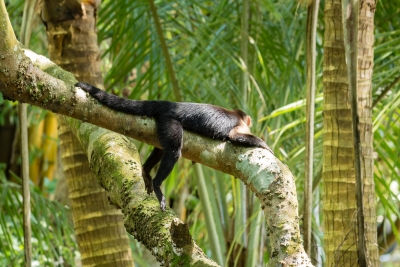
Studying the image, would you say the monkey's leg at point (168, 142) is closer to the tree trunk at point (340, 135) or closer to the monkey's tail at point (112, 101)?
the monkey's tail at point (112, 101)

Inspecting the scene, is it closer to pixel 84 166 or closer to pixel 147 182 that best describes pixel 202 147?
pixel 147 182

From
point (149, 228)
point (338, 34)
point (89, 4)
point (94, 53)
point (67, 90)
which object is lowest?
point (149, 228)

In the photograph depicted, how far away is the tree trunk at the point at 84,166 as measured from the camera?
339 centimetres

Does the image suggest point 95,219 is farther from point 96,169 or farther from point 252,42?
point 252,42

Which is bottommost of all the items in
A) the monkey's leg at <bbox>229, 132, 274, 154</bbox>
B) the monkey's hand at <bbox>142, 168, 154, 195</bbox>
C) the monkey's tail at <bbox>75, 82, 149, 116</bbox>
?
the monkey's leg at <bbox>229, 132, 274, 154</bbox>

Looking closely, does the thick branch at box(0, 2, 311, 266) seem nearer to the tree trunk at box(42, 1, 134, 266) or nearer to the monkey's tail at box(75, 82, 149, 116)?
the monkey's tail at box(75, 82, 149, 116)

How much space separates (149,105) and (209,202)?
5.43 ft

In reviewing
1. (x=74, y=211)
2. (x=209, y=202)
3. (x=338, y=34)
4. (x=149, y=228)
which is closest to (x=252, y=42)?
(x=209, y=202)

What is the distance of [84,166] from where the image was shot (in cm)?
357

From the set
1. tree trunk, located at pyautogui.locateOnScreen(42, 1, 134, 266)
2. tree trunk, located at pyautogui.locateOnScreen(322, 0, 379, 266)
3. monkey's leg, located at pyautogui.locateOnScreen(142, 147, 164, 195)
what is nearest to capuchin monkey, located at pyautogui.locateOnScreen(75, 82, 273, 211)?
monkey's leg, located at pyautogui.locateOnScreen(142, 147, 164, 195)

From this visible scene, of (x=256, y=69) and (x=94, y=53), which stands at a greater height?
(x=256, y=69)

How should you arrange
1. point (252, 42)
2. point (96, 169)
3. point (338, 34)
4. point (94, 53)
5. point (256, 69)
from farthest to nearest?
point (256, 69)
point (252, 42)
point (94, 53)
point (338, 34)
point (96, 169)

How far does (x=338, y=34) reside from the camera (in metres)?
2.88

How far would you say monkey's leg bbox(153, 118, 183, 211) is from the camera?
2.52 meters
